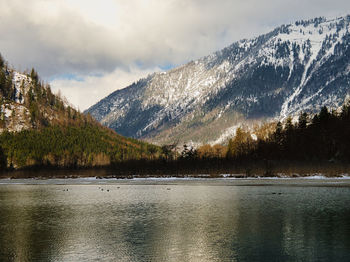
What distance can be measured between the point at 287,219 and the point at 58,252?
24.1m

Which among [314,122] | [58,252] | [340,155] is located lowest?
[58,252]

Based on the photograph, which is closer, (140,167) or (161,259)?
(161,259)

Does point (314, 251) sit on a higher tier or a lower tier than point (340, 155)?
lower

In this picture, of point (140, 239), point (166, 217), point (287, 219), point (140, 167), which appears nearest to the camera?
point (140, 239)

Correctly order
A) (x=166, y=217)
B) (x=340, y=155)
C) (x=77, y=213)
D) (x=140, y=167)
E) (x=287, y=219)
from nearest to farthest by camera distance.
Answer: (x=287, y=219), (x=166, y=217), (x=77, y=213), (x=340, y=155), (x=140, y=167)

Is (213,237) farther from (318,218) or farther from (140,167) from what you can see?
(140,167)

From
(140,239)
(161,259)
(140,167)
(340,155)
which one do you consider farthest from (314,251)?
(140,167)

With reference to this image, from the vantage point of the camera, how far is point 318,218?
4259 cm

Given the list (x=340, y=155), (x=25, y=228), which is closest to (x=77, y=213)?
(x=25, y=228)

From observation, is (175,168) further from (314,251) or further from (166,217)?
(314,251)

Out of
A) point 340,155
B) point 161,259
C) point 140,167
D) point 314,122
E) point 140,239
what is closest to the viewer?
point 161,259

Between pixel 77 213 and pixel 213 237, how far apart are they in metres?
23.8

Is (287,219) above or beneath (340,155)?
beneath

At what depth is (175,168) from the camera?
177500 millimetres
